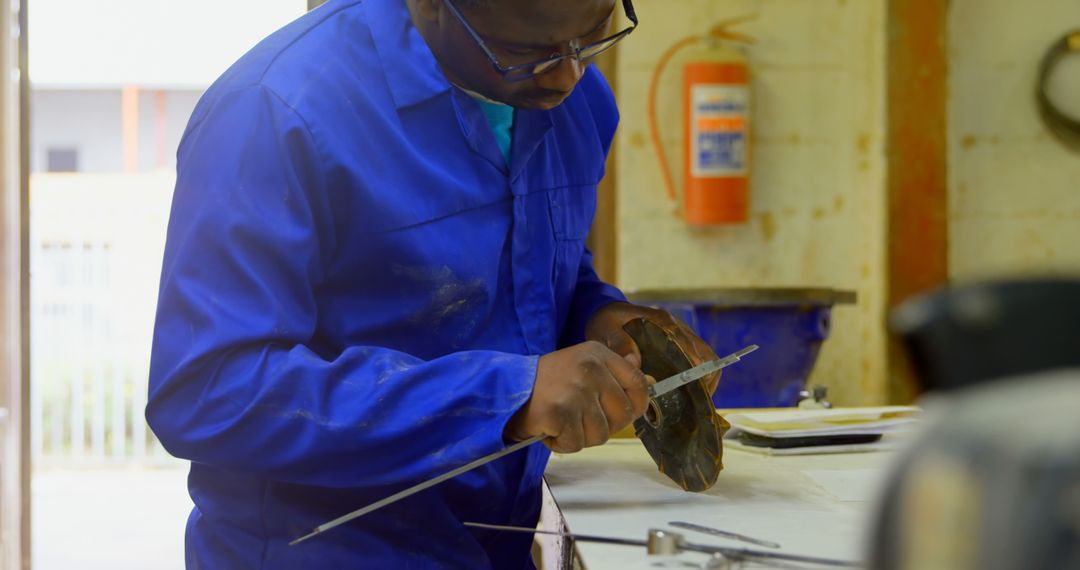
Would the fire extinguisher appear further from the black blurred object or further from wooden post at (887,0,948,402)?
the black blurred object

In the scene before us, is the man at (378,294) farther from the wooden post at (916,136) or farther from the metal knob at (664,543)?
the wooden post at (916,136)

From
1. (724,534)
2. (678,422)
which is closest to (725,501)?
(678,422)

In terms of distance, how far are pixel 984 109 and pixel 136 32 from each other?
20.3 feet

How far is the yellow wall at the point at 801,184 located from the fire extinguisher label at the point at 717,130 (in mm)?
198

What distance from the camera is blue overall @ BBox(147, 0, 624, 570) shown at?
138 cm

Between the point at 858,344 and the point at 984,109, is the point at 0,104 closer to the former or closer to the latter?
the point at 858,344

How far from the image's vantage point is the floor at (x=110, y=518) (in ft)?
18.6

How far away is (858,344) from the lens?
14.5 ft

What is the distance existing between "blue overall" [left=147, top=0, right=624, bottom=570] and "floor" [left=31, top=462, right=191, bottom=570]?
4.30 metres

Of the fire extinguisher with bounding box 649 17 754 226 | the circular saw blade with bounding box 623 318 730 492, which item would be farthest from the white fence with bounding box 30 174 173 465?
the circular saw blade with bounding box 623 318 730 492

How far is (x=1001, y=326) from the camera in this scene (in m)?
0.46

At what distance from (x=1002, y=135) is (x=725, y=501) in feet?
10.8

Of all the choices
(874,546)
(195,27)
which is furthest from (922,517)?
(195,27)

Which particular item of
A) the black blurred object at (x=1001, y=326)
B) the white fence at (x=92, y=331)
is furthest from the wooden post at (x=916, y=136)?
the white fence at (x=92, y=331)
